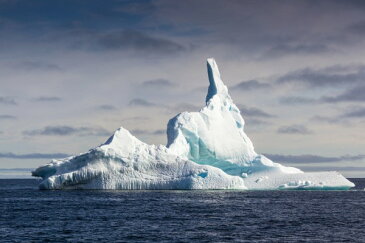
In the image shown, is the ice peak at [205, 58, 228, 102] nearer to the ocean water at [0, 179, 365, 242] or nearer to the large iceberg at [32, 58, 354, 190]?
the large iceberg at [32, 58, 354, 190]

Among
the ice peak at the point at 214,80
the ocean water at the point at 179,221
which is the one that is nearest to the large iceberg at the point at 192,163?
the ice peak at the point at 214,80

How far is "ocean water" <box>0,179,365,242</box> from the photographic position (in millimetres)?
23344

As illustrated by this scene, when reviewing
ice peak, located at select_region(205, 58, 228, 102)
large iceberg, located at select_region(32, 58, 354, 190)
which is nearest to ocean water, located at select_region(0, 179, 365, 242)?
large iceberg, located at select_region(32, 58, 354, 190)

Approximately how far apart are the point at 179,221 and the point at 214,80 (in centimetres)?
3242

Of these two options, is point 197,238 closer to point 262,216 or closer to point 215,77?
point 262,216

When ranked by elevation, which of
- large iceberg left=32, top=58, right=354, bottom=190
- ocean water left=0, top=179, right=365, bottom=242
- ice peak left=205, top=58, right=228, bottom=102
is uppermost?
ice peak left=205, top=58, right=228, bottom=102

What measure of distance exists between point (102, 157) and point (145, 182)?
16.6ft

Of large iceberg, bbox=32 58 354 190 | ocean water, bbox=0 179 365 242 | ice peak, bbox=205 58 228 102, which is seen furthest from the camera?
ice peak, bbox=205 58 228 102

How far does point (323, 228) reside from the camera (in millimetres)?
26562

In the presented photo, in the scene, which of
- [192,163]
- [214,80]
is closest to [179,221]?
[192,163]

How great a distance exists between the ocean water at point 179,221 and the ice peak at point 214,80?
2046cm

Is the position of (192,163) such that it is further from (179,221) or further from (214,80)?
(179,221)

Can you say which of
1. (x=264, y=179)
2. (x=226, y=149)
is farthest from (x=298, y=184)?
(x=226, y=149)

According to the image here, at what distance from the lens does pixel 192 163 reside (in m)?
48.3
